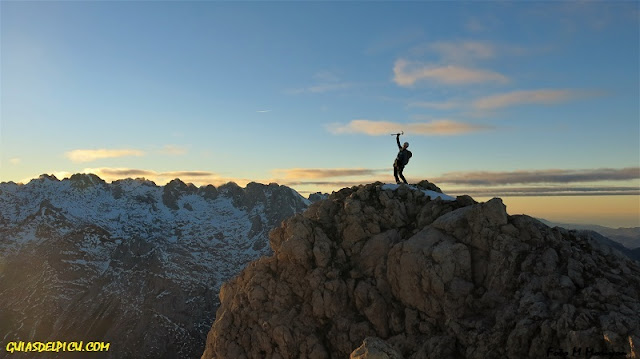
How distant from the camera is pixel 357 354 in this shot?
60.0 feet

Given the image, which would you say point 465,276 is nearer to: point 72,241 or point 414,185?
point 414,185

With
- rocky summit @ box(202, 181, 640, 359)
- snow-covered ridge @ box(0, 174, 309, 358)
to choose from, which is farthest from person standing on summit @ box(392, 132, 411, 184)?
snow-covered ridge @ box(0, 174, 309, 358)

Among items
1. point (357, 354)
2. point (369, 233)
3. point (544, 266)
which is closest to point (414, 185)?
point (369, 233)

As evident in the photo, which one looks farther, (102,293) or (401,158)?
(102,293)

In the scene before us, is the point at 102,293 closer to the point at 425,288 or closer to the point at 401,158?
the point at 401,158

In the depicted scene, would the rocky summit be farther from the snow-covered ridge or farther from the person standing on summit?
the snow-covered ridge

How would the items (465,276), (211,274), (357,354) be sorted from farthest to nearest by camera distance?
(211,274), (465,276), (357,354)

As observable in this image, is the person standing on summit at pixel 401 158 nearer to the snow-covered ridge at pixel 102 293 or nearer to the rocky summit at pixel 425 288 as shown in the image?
A: the rocky summit at pixel 425 288

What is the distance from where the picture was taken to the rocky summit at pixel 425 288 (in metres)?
21.1

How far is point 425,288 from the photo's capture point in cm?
2581

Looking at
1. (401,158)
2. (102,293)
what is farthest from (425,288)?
(102,293)

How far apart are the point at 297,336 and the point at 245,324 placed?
12.7ft

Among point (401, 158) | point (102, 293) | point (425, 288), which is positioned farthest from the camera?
point (102, 293)

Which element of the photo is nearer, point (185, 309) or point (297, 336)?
point (297, 336)
